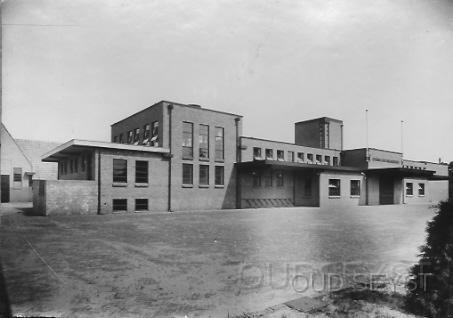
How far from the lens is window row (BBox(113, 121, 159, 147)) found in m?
25.3

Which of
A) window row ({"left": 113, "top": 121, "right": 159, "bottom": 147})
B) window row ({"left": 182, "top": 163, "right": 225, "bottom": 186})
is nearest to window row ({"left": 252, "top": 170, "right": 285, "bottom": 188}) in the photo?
window row ({"left": 182, "top": 163, "right": 225, "bottom": 186})

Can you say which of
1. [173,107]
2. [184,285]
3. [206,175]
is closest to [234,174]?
[206,175]

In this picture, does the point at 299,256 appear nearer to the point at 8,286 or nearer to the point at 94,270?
the point at 94,270

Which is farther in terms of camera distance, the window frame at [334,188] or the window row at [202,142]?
the window frame at [334,188]

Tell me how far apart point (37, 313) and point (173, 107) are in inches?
841

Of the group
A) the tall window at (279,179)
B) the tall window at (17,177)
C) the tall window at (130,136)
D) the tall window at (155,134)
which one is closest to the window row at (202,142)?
the tall window at (155,134)

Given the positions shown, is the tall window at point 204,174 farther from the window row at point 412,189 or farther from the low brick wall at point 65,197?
the window row at point 412,189

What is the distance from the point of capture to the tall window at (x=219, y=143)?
27.1 metres

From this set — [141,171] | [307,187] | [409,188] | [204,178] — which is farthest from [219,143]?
[409,188]

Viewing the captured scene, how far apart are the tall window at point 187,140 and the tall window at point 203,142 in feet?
2.71

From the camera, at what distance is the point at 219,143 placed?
27.3 meters

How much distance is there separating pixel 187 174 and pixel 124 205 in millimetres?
5743

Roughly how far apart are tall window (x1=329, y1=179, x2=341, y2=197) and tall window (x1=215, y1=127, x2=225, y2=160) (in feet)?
37.7

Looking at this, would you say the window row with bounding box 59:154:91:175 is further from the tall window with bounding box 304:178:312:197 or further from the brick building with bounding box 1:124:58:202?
the tall window with bounding box 304:178:312:197
